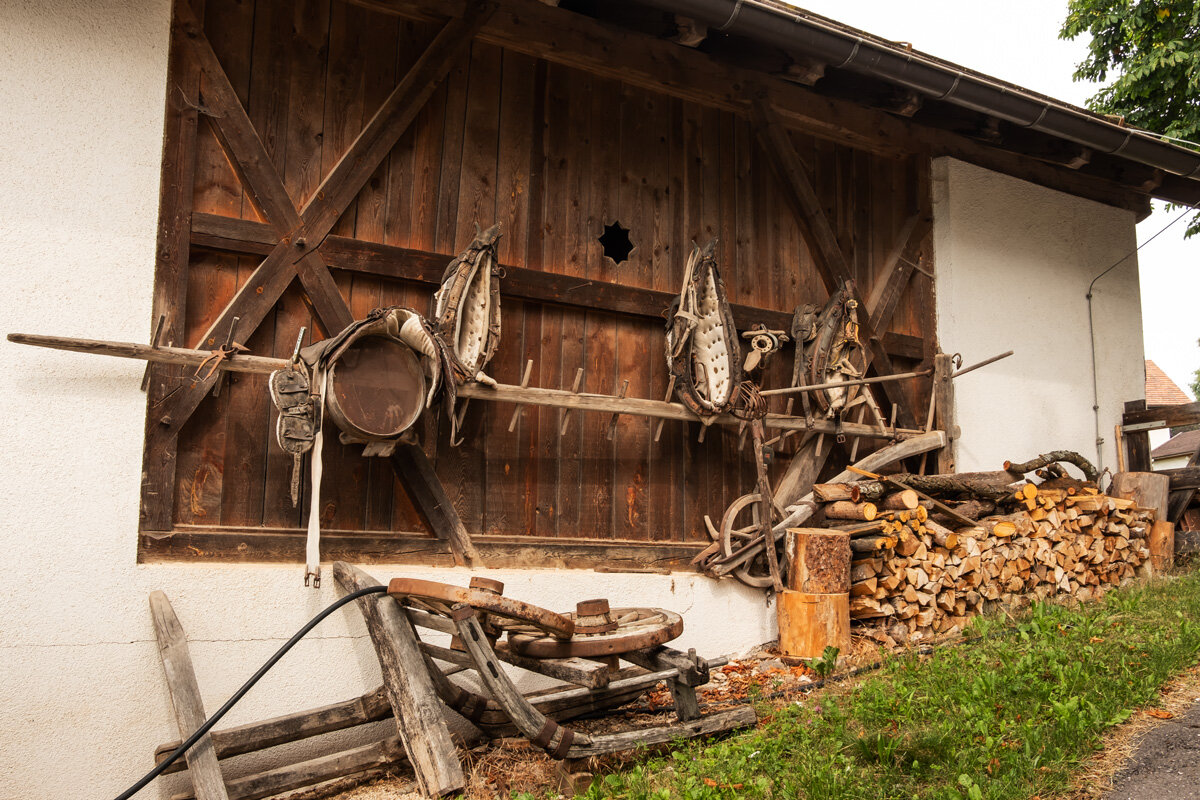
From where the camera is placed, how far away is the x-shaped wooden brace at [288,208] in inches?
176

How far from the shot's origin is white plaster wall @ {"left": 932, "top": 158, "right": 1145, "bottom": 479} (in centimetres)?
718

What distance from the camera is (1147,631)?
486 centimetres

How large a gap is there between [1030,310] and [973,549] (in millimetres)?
2776

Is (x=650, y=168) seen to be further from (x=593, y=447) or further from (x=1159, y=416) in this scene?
(x=1159, y=416)

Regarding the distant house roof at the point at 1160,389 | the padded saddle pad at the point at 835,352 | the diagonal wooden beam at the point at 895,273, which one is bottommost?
the padded saddle pad at the point at 835,352

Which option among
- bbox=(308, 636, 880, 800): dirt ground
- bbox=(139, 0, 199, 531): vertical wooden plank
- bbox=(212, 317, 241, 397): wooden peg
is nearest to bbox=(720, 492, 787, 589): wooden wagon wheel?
bbox=(308, 636, 880, 800): dirt ground

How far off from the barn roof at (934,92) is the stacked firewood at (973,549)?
2.75 m

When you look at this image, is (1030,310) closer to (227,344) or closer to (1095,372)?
(1095,372)

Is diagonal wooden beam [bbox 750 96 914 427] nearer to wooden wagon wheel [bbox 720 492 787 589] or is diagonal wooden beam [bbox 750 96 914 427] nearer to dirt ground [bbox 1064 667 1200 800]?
wooden wagon wheel [bbox 720 492 787 589]

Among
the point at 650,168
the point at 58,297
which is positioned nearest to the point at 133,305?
the point at 58,297

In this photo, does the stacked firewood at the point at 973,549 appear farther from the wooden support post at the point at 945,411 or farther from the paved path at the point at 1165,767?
the paved path at the point at 1165,767

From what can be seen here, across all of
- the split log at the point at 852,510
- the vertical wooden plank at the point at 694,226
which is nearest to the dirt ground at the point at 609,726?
the split log at the point at 852,510

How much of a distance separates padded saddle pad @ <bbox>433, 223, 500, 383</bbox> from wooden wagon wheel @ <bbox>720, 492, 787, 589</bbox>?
6.49 ft

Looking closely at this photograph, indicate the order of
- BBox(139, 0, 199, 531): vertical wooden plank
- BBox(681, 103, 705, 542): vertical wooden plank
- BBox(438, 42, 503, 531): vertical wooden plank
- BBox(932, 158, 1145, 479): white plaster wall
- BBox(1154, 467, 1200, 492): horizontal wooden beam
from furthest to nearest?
BBox(1154, 467, 1200, 492): horizontal wooden beam < BBox(932, 158, 1145, 479): white plaster wall < BBox(681, 103, 705, 542): vertical wooden plank < BBox(438, 42, 503, 531): vertical wooden plank < BBox(139, 0, 199, 531): vertical wooden plank
